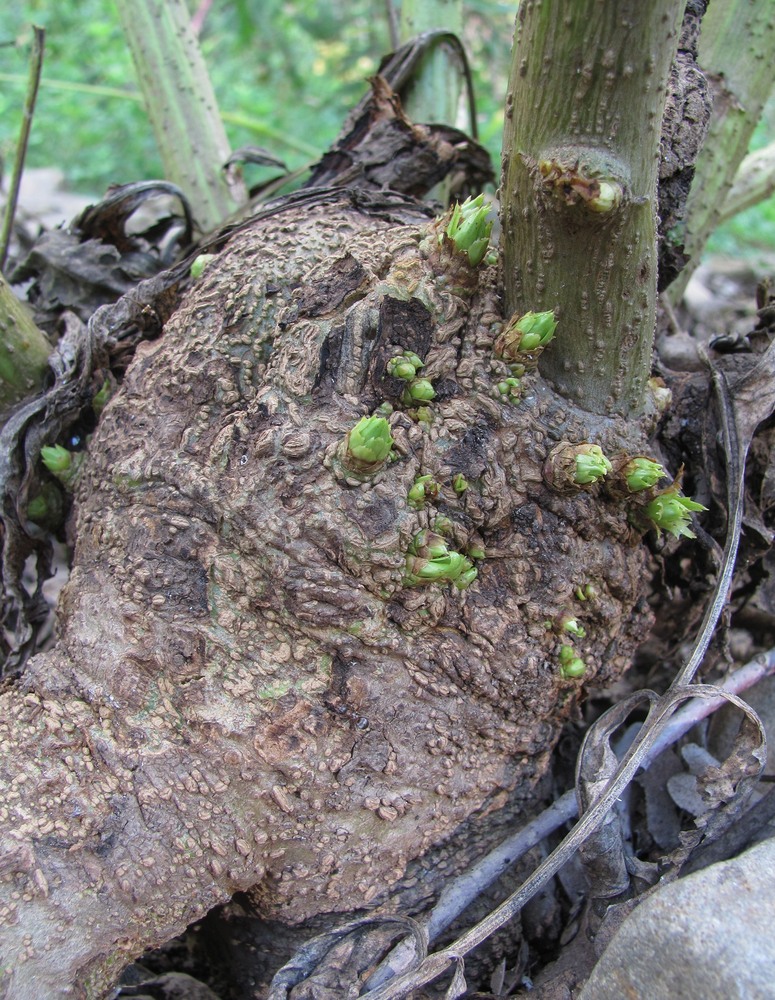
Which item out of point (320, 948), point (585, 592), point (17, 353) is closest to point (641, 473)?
point (585, 592)

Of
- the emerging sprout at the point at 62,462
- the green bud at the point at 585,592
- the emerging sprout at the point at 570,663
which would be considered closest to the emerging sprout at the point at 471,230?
the green bud at the point at 585,592

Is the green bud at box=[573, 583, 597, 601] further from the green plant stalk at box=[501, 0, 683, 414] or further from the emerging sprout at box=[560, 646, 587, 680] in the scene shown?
the green plant stalk at box=[501, 0, 683, 414]

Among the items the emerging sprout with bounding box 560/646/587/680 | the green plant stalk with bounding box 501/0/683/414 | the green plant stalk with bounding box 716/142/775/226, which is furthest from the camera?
the green plant stalk with bounding box 716/142/775/226

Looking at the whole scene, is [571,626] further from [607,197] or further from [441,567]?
[607,197]

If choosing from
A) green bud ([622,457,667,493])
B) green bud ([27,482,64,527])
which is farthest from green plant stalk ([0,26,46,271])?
green bud ([622,457,667,493])

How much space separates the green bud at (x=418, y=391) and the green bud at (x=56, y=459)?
0.76 m

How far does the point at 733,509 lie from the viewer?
1558mm

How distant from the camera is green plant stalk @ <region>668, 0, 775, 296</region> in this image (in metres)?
2.00

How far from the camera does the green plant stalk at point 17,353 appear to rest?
169cm

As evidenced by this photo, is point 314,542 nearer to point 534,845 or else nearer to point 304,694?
point 304,694

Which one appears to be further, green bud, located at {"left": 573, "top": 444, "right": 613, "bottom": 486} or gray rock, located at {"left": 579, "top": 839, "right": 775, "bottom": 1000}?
green bud, located at {"left": 573, "top": 444, "right": 613, "bottom": 486}

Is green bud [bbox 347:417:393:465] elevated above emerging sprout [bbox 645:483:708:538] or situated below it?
above

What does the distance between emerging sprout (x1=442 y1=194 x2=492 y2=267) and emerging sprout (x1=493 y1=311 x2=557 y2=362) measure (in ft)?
0.44

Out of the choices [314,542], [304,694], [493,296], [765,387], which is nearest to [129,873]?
[304,694]
